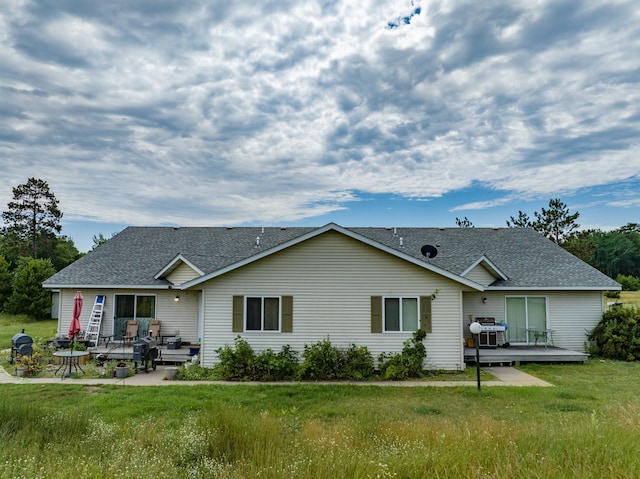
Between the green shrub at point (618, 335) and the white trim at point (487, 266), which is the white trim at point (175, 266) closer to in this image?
the white trim at point (487, 266)

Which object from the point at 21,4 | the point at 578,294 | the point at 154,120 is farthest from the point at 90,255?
the point at 578,294

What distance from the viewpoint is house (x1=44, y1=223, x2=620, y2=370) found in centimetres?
1216

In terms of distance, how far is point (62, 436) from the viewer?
15.3ft

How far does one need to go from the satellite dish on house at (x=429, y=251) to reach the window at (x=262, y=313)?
27.8 feet

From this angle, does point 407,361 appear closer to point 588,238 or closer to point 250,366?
point 250,366

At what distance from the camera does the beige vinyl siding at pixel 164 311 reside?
15.7 m

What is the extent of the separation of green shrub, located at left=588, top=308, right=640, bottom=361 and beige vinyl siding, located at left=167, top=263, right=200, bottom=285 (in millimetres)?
15869

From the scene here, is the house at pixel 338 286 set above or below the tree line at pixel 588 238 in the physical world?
below

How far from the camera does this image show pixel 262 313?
40.3 ft

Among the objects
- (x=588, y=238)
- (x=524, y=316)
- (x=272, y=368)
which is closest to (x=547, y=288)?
(x=524, y=316)

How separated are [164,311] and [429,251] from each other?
12.1 metres

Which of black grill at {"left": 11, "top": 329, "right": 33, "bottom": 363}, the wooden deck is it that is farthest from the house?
black grill at {"left": 11, "top": 329, "right": 33, "bottom": 363}

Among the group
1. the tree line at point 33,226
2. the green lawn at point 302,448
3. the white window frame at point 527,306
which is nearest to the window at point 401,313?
the green lawn at point 302,448

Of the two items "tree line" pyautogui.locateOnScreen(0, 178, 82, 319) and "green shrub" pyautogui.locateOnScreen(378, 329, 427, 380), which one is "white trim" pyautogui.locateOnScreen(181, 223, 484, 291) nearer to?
"green shrub" pyautogui.locateOnScreen(378, 329, 427, 380)
